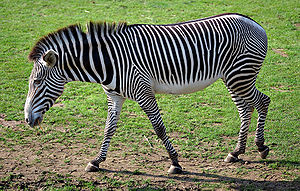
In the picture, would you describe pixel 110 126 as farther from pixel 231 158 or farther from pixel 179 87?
pixel 231 158

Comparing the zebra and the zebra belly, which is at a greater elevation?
the zebra

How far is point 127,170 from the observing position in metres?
7.18

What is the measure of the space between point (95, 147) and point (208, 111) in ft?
10.6

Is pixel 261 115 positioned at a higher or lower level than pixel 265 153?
higher

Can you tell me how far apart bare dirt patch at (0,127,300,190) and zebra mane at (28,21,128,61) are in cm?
A: 217

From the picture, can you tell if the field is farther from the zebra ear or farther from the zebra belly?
the zebra ear

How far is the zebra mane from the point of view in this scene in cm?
645

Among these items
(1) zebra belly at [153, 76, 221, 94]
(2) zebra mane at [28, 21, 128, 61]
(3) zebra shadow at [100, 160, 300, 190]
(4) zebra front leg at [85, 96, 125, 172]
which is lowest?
(3) zebra shadow at [100, 160, 300, 190]

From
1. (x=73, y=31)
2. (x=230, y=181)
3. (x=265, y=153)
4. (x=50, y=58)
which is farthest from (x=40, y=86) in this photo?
(x=265, y=153)

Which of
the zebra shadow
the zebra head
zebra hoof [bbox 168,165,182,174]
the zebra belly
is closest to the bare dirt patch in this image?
the zebra shadow

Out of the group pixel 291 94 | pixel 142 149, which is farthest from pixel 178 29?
pixel 291 94

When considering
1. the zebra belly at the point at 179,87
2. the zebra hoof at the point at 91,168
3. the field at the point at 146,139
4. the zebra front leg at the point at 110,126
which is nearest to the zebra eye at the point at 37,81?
the zebra front leg at the point at 110,126

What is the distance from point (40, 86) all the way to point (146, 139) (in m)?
2.87

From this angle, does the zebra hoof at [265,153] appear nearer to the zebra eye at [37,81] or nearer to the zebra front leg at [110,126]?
the zebra front leg at [110,126]
